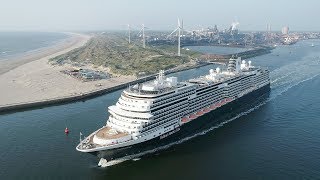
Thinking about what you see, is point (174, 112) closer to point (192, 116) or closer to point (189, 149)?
point (192, 116)

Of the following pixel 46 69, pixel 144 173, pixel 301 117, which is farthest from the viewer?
pixel 46 69

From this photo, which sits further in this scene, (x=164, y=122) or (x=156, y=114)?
(x=164, y=122)

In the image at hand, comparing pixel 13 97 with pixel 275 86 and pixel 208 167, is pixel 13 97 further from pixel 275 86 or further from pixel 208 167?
pixel 275 86

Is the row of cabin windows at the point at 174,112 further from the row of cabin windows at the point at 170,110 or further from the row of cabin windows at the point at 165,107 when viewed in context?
the row of cabin windows at the point at 165,107

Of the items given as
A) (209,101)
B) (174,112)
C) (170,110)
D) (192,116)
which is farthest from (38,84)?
(170,110)

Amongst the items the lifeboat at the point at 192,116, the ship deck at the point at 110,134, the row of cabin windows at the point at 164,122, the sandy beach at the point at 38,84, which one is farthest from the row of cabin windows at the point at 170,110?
the sandy beach at the point at 38,84

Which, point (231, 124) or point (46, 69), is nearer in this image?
point (231, 124)

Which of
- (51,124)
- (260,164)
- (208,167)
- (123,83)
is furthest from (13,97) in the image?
(260,164)
